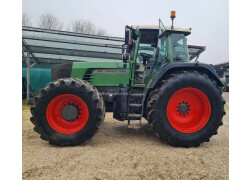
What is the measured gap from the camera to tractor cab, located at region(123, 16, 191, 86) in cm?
358

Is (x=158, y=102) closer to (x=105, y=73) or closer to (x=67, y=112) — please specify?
(x=105, y=73)

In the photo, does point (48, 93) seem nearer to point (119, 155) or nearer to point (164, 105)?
point (119, 155)

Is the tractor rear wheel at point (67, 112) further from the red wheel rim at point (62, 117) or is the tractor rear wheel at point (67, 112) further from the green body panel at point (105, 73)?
the green body panel at point (105, 73)

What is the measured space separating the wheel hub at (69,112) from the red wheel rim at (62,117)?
0.05 meters

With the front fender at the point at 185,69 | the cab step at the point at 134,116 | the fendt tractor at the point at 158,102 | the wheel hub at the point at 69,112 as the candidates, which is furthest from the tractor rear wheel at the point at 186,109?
the wheel hub at the point at 69,112

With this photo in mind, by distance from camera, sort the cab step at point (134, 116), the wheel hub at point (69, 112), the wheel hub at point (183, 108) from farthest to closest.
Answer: the cab step at point (134, 116)
the wheel hub at point (183, 108)
the wheel hub at point (69, 112)

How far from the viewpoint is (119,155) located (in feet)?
8.75

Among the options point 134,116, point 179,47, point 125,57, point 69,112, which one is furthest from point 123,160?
point 179,47

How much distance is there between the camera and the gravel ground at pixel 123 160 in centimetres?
220

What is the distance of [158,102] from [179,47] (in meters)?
1.30

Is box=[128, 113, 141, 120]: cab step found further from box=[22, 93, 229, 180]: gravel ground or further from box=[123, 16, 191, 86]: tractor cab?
box=[123, 16, 191, 86]: tractor cab

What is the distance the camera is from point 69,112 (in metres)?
3.16

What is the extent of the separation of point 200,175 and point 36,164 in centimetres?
210

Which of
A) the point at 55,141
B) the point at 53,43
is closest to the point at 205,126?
the point at 55,141
